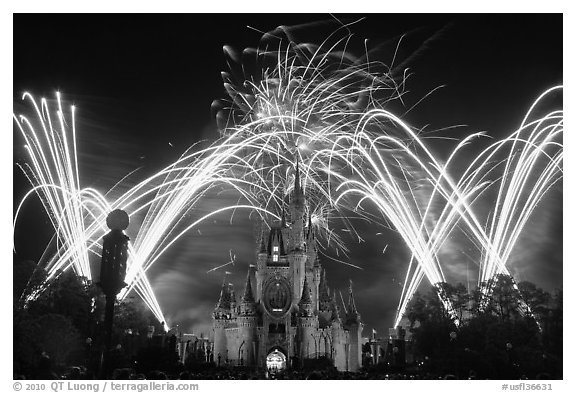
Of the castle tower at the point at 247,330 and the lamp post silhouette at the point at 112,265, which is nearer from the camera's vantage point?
the lamp post silhouette at the point at 112,265

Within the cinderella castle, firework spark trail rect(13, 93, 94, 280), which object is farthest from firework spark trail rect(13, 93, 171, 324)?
the cinderella castle

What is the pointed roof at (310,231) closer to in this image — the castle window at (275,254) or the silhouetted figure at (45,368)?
the castle window at (275,254)

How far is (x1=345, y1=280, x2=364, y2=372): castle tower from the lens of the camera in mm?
98438

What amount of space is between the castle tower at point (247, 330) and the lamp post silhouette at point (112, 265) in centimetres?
6735

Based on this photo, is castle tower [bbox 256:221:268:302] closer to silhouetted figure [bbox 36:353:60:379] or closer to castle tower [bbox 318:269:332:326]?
castle tower [bbox 318:269:332:326]

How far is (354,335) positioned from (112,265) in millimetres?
79647

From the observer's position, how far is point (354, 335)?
3937 inches

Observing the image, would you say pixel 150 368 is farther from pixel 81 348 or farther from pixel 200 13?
pixel 200 13

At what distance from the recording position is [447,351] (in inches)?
1903

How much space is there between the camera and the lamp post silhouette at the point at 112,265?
24469 millimetres

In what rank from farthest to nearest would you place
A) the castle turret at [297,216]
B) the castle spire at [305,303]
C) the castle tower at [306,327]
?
1. the castle turret at [297,216]
2. the castle spire at [305,303]
3. the castle tower at [306,327]

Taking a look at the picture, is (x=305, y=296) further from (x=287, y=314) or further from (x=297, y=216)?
(x=297, y=216)

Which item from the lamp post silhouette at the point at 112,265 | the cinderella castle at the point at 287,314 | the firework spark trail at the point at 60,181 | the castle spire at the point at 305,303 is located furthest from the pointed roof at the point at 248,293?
the lamp post silhouette at the point at 112,265

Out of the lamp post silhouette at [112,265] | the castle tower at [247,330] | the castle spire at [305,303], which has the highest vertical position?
the lamp post silhouette at [112,265]
